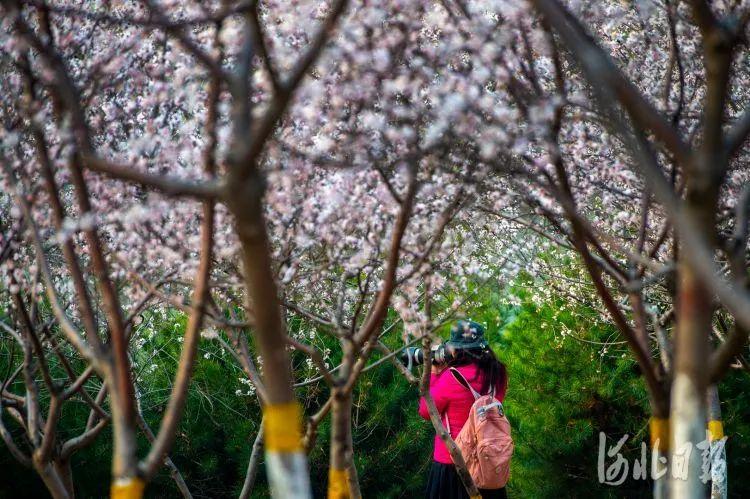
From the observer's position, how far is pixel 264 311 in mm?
2775

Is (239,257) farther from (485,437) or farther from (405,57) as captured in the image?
(485,437)

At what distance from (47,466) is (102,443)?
19.5 feet

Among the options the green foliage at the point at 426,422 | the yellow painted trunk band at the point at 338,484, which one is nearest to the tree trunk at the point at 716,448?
the green foliage at the point at 426,422

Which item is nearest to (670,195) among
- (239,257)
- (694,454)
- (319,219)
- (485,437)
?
(694,454)

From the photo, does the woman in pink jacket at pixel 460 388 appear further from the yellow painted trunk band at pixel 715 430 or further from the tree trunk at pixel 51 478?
the tree trunk at pixel 51 478

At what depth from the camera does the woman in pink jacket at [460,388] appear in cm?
746

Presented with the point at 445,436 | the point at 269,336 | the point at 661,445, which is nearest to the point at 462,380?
the point at 445,436

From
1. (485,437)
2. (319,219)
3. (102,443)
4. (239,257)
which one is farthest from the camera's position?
(102,443)

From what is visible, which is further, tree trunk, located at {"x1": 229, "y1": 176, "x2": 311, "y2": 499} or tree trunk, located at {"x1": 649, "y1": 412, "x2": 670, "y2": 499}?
tree trunk, located at {"x1": 649, "y1": 412, "x2": 670, "y2": 499}

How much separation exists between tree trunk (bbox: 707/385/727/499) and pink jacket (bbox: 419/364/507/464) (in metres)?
2.31

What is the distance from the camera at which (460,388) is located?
757cm

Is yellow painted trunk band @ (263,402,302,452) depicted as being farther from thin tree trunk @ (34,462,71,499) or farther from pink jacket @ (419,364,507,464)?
pink jacket @ (419,364,507,464)

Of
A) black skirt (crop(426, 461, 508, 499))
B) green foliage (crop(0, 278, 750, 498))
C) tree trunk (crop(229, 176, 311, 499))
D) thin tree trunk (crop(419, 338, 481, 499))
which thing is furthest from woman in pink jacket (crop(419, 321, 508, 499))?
tree trunk (crop(229, 176, 311, 499))

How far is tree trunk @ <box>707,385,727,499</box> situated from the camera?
8.49m
